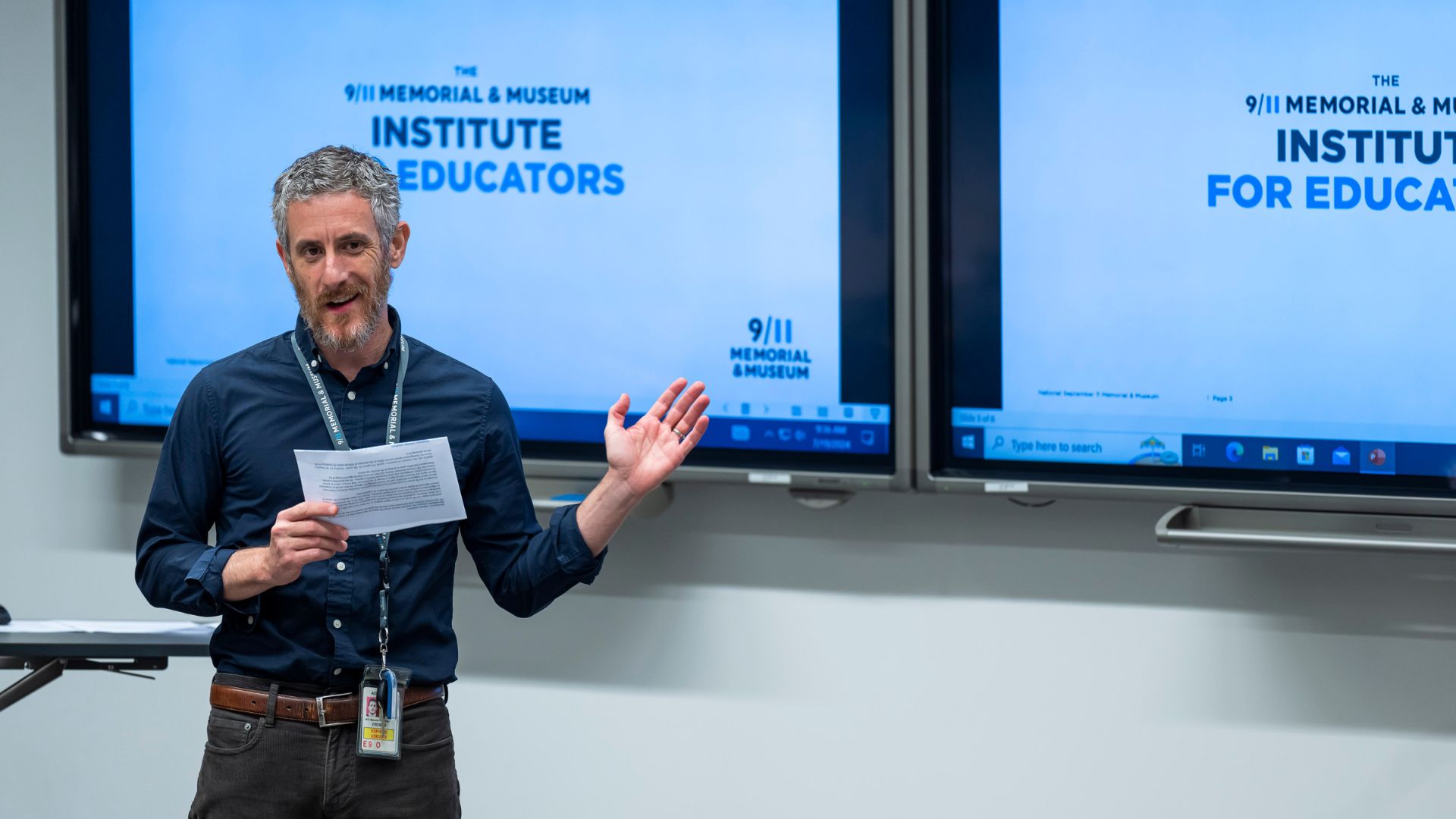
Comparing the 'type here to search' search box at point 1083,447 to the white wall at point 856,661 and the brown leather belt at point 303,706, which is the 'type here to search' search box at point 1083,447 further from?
the brown leather belt at point 303,706

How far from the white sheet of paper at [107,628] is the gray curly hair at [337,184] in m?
0.85

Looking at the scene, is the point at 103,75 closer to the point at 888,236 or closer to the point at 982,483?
the point at 888,236

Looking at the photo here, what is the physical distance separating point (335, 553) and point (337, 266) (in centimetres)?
38

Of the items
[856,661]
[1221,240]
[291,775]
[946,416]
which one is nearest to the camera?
[291,775]

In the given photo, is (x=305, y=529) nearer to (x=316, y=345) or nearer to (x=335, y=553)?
(x=335, y=553)

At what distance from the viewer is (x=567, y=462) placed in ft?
8.70

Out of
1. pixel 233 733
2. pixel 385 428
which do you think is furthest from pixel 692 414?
pixel 233 733

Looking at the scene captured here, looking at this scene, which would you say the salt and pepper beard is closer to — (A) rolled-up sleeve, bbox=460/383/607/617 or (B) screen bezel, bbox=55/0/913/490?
(A) rolled-up sleeve, bbox=460/383/607/617

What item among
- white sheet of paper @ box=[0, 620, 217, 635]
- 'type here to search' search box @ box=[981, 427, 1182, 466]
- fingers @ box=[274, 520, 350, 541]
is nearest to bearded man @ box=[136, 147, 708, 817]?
fingers @ box=[274, 520, 350, 541]

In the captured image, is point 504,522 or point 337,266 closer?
point 337,266

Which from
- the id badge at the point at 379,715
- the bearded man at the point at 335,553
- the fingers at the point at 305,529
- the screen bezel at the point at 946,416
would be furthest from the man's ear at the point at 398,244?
the screen bezel at the point at 946,416

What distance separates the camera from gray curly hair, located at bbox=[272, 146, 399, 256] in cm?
179

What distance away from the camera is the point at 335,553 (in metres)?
1.70

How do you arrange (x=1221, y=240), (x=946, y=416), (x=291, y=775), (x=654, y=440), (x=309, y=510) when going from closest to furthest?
1. (x=309, y=510)
2. (x=291, y=775)
3. (x=654, y=440)
4. (x=1221, y=240)
5. (x=946, y=416)
